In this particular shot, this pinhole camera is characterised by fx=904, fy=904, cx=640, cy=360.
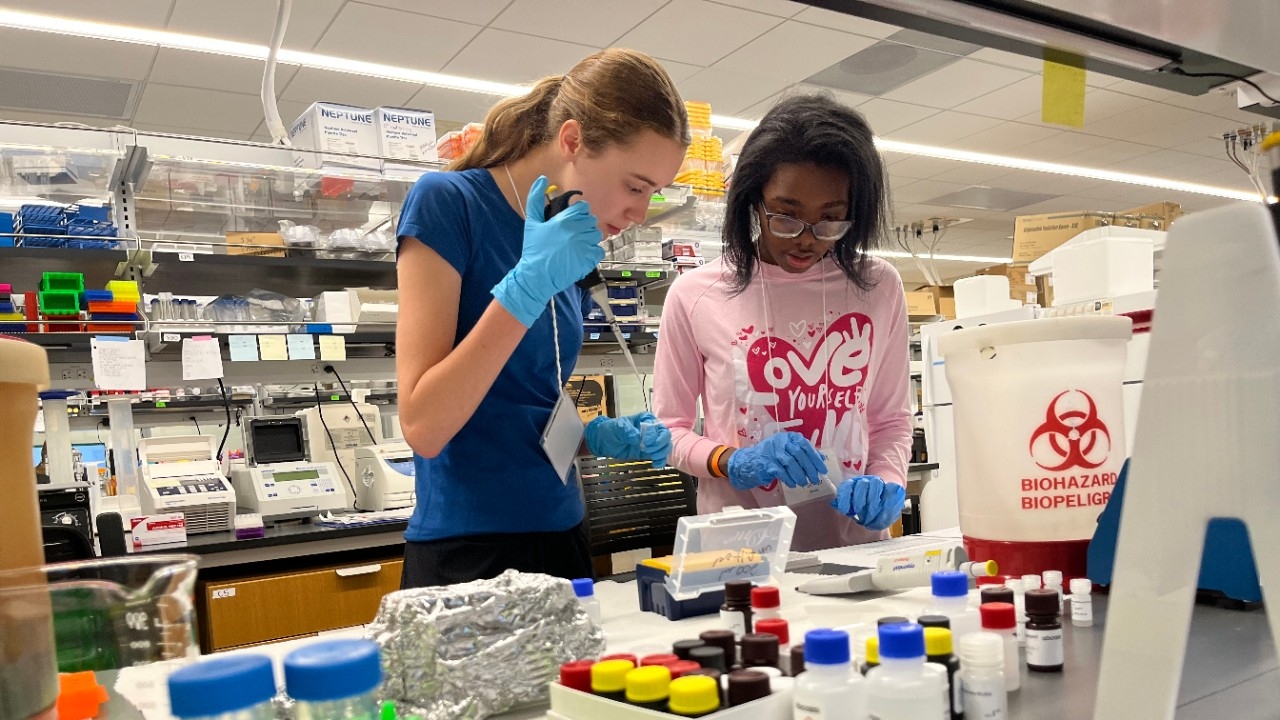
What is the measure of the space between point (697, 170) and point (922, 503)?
1.94m

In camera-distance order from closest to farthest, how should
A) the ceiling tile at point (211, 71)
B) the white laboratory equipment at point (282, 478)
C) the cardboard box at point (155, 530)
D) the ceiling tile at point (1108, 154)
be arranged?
the cardboard box at point (155, 530) < the white laboratory equipment at point (282, 478) < the ceiling tile at point (211, 71) < the ceiling tile at point (1108, 154)

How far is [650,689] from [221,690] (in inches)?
11.1

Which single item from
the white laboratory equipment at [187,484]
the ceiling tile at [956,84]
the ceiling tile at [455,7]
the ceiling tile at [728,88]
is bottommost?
the white laboratory equipment at [187,484]

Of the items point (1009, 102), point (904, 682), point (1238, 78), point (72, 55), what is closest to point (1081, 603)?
point (904, 682)

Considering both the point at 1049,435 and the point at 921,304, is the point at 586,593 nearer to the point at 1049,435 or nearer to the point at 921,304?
Answer: the point at 1049,435

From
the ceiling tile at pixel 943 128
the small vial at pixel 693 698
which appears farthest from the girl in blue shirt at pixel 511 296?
the ceiling tile at pixel 943 128

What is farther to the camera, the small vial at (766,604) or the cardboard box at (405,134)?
the cardboard box at (405,134)

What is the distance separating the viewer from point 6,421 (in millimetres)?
583

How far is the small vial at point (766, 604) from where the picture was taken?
0.87 meters

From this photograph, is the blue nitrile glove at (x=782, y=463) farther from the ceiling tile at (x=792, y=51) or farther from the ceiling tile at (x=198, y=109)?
the ceiling tile at (x=198, y=109)

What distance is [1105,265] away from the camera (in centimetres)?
351

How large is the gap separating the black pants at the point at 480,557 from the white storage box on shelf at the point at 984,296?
3662 millimetres

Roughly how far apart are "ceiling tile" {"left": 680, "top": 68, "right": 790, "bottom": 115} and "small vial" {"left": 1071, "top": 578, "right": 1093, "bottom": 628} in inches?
188

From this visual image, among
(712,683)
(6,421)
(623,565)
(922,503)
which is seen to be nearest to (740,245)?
(623,565)
